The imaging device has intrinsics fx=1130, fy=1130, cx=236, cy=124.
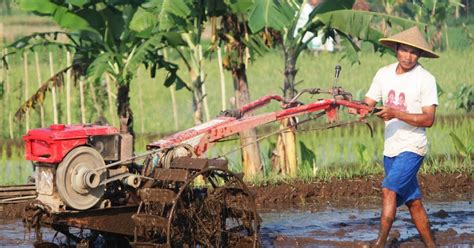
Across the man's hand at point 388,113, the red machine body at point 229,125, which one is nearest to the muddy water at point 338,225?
the red machine body at point 229,125

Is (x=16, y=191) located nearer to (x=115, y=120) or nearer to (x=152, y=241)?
(x=152, y=241)

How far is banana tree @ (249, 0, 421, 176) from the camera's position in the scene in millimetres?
11094

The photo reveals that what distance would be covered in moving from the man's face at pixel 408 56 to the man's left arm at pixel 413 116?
33cm

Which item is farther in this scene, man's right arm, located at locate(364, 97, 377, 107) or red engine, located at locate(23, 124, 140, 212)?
man's right arm, located at locate(364, 97, 377, 107)

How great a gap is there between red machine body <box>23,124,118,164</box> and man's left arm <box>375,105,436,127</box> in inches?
76.9

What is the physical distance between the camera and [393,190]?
7859 mm

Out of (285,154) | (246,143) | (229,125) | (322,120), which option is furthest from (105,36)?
(229,125)

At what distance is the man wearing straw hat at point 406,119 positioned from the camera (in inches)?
305

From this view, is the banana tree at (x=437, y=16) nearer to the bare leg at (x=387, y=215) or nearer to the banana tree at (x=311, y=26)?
the banana tree at (x=311, y=26)

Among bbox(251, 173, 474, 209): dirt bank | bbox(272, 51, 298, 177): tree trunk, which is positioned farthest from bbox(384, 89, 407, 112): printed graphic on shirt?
bbox(272, 51, 298, 177): tree trunk

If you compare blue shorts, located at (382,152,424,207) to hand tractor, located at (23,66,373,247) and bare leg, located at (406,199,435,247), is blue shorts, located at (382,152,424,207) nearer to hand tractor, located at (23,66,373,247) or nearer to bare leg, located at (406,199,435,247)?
bare leg, located at (406,199,435,247)

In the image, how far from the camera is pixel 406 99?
7797 mm

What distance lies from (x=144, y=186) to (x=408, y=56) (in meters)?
2.02

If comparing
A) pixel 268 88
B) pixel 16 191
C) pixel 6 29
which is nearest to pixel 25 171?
pixel 16 191
